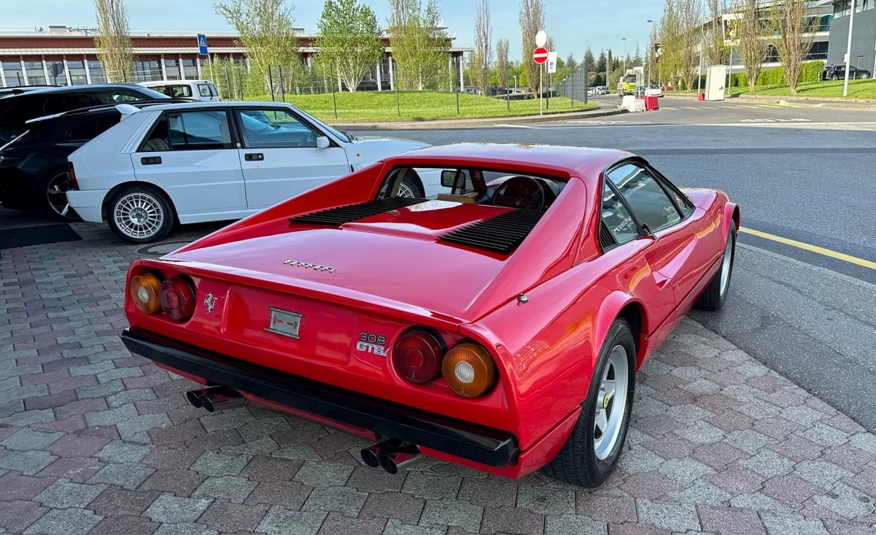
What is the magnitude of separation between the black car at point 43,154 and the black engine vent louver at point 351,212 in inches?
232

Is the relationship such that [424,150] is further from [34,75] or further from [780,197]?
[34,75]

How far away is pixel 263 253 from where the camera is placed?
2834 millimetres

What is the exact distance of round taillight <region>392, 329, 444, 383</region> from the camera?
7.14ft

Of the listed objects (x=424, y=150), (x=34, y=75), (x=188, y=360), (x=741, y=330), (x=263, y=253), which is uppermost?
(x=34, y=75)

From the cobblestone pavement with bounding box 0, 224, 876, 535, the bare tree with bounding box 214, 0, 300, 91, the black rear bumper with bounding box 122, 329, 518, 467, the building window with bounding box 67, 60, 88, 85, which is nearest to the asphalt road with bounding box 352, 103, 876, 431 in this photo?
the cobblestone pavement with bounding box 0, 224, 876, 535

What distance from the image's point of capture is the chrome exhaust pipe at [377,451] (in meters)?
2.32

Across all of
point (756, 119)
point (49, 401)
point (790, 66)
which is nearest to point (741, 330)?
point (49, 401)

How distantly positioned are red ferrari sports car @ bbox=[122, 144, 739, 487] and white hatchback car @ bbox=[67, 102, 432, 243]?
3660 millimetres

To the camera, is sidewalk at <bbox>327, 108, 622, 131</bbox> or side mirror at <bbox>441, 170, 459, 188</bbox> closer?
side mirror at <bbox>441, 170, 459, 188</bbox>

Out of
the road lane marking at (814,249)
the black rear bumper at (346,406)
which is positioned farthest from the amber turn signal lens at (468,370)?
the road lane marking at (814,249)

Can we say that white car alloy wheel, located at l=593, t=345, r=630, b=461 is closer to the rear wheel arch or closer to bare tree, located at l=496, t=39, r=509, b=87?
the rear wheel arch

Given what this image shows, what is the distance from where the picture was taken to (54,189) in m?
8.68

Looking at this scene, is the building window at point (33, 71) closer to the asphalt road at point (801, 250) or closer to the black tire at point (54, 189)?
the asphalt road at point (801, 250)

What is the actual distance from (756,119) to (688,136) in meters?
7.55
